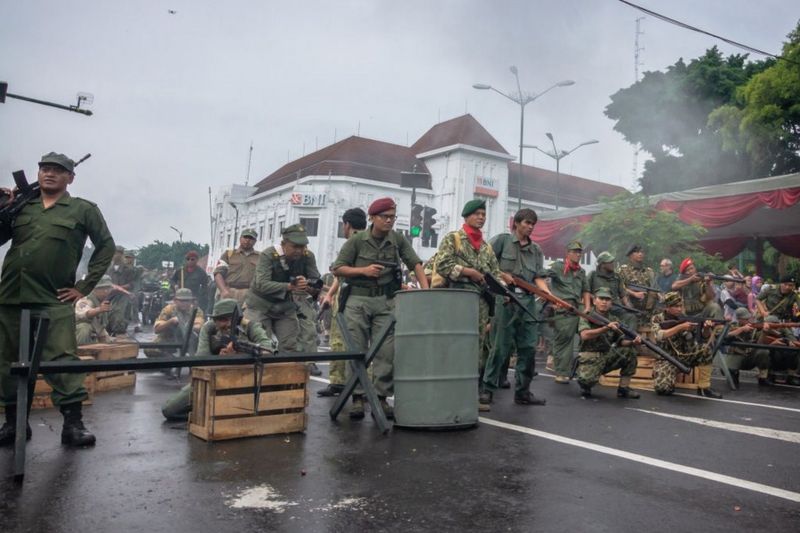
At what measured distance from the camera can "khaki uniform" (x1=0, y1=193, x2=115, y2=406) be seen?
4676 millimetres

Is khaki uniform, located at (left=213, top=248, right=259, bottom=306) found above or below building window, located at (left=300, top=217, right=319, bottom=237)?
below

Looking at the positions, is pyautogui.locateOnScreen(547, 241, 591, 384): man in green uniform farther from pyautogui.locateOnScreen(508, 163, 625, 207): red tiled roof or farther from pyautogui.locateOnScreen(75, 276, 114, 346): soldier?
pyautogui.locateOnScreen(508, 163, 625, 207): red tiled roof

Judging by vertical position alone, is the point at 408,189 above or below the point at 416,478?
above

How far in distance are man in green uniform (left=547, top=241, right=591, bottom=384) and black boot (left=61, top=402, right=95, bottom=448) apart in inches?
264

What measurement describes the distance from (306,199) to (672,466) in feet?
161

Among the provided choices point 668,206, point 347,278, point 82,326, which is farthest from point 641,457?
point 668,206

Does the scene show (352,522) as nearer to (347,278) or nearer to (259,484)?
(259,484)

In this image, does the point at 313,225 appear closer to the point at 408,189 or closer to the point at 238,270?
the point at 408,189

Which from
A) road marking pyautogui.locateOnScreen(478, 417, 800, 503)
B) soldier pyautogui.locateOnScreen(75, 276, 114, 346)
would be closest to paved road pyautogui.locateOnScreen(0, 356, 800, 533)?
road marking pyautogui.locateOnScreen(478, 417, 800, 503)

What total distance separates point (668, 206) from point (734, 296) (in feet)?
10.0

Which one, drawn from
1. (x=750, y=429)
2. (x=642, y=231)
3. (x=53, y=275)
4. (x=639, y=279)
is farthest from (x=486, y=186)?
(x=53, y=275)

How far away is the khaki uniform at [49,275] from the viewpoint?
4.68 metres

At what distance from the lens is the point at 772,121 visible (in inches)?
1006

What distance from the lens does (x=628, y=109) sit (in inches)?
Answer: 1483
